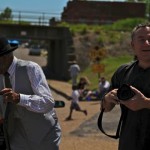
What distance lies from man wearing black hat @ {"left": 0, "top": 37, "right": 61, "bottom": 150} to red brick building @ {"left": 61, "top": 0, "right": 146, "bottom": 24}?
8766 centimetres

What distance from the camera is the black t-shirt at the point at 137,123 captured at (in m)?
4.29

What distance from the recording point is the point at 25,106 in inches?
199

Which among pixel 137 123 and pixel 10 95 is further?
pixel 10 95

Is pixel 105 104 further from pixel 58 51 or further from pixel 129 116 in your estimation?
pixel 58 51

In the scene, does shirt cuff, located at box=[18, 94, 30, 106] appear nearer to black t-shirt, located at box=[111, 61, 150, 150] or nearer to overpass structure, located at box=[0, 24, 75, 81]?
black t-shirt, located at box=[111, 61, 150, 150]

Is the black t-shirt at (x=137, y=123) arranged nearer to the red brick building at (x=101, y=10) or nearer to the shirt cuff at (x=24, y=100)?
the shirt cuff at (x=24, y=100)

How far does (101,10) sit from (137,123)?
3658 inches

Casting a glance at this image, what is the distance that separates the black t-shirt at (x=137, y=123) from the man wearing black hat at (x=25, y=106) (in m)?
0.94

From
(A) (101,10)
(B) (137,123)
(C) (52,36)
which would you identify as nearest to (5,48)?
(B) (137,123)

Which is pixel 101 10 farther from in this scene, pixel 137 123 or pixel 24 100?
pixel 137 123

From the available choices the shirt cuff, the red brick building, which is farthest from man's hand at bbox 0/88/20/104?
the red brick building

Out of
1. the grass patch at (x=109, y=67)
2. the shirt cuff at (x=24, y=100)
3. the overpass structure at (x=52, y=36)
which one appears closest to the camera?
the shirt cuff at (x=24, y=100)

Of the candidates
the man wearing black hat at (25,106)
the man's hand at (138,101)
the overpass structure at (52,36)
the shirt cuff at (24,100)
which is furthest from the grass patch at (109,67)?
the man's hand at (138,101)

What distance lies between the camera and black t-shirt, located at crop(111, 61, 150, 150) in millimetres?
4285
